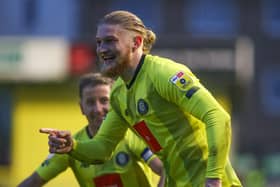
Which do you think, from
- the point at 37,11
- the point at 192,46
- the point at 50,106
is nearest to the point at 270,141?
the point at 37,11

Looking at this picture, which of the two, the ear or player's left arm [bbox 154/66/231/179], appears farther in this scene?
the ear

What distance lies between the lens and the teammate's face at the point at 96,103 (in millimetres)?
8938

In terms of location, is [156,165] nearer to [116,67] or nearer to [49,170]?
[49,170]

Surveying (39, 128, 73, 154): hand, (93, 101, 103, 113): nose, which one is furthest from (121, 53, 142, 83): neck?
(93, 101, 103, 113): nose

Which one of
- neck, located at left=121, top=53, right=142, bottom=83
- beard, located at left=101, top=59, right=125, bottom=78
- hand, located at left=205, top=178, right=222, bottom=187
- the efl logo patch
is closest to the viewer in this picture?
hand, located at left=205, top=178, right=222, bottom=187

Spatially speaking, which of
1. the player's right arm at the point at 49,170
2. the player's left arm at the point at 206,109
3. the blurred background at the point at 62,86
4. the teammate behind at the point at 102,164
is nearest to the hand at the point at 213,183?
the player's left arm at the point at 206,109

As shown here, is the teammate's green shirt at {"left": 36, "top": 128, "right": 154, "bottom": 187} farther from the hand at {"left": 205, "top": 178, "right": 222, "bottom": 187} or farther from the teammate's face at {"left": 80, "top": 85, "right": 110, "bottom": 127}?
the hand at {"left": 205, "top": 178, "right": 222, "bottom": 187}

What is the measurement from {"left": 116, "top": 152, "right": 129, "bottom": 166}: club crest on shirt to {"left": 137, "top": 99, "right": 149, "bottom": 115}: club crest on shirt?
49.1 inches

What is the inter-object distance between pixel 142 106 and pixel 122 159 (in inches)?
51.5

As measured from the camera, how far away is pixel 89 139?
8648 mm

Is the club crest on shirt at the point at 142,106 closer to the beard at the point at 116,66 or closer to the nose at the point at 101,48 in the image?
the beard at the point at 116,66

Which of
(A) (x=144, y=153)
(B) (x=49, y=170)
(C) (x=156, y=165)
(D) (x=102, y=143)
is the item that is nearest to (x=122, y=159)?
(A) (x=144, y=153)

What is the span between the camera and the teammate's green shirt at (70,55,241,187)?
728cm

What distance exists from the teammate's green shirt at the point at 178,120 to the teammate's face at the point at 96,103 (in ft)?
3.19
